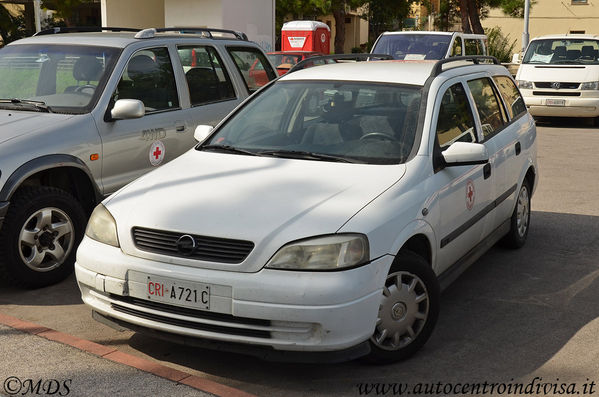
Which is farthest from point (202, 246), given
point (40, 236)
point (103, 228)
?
point (40, 236)

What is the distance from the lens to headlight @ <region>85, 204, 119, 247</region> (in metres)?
4.50

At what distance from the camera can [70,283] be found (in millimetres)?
6066

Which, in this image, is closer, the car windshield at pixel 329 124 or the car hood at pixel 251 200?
the car hood at pixel 251 200

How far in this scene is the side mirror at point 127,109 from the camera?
624cm

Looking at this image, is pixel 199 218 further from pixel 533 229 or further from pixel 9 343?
pixel 533 229

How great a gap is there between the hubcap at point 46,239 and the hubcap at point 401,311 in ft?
8.97

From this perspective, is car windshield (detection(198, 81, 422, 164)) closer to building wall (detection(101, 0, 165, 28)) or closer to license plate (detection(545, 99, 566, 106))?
license plate (detection(545, 99, 566, 106))

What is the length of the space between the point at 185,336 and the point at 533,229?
472cm

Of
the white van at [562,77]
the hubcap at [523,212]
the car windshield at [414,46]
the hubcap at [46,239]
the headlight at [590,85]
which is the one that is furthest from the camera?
the car windshield at [414,46]

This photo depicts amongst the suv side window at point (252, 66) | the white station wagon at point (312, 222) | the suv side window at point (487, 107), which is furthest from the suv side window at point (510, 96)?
the suv side window at point (252, 66)

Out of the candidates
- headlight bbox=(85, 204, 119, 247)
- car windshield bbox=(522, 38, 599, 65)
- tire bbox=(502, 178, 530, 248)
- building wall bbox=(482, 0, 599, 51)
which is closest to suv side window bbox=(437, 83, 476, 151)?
tire bbox=(502, 178, 530, 248)

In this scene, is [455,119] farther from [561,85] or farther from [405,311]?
[561,85]

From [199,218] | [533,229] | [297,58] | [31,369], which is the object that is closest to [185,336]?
[199,218]

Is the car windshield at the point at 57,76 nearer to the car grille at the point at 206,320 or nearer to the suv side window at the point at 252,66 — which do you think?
the suv side window at the point at 252,66
